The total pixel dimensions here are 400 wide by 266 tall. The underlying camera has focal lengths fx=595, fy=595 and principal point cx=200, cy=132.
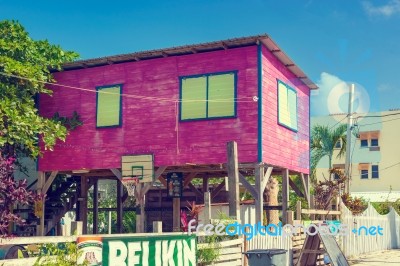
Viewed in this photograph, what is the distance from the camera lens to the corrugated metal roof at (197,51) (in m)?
21.4

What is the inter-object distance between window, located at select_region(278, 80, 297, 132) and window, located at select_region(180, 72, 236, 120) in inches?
101

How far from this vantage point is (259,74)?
21.3 meters

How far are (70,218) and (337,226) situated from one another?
17218mm

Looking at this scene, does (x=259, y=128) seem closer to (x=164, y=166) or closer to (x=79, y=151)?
(x=164, y=166)

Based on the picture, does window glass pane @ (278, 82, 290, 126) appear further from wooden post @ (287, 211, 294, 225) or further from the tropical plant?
the tropical plant

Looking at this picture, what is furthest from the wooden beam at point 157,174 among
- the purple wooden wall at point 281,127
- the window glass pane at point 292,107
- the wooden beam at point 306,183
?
the wooden beam at point 306,183

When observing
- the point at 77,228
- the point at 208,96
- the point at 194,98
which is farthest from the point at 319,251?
the point at 77,228

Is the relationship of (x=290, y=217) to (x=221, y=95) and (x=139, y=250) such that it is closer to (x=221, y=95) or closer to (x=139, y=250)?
(x=221, y=95)

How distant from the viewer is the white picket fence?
2484 centimetres

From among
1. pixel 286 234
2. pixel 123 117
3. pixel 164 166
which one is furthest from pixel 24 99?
pixel 286 234

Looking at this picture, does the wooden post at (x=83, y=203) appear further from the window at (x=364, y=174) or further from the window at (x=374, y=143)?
the window at (x=374, y=143)

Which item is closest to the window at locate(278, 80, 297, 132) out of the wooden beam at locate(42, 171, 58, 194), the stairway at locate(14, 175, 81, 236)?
the wooden beam at locate(42, 171, 58, 194)

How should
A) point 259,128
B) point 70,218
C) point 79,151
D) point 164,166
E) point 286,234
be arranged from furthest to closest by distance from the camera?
point 70,218, point 79,151, point 164,166, point 259,128, point 286,234

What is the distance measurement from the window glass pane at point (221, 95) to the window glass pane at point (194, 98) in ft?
0.81
